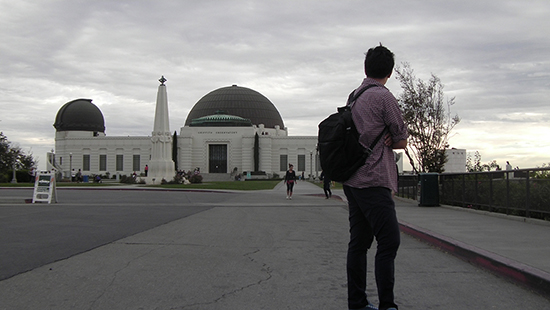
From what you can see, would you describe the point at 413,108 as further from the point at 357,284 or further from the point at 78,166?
the point at 78,166

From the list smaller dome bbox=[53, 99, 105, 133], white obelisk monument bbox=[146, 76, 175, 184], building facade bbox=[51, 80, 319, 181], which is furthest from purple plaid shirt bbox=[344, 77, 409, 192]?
smaller dome bbox=[53, 99, 105, 133]

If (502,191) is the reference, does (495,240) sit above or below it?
below

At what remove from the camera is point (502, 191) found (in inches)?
493

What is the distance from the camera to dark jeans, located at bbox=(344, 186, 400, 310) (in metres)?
3.89

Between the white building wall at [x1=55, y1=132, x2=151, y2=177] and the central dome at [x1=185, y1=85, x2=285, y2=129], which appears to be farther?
the central dome at [x1=185, y1=85, x2=285, y2=129]

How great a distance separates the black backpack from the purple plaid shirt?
4 cm

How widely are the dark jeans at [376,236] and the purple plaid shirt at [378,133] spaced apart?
8 centimetres

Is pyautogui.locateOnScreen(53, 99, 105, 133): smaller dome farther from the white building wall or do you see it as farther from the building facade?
the white building wall

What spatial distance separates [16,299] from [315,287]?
294 cm

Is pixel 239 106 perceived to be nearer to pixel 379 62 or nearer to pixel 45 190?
pixel 45 190

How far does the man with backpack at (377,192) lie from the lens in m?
3.90

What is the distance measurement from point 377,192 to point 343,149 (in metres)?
0.43

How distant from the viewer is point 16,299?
4.79 m

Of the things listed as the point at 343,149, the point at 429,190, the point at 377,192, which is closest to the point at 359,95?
the point at 343,149
